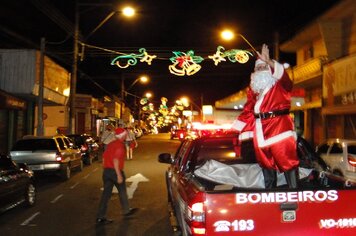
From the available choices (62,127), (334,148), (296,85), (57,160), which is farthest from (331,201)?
(62,127)

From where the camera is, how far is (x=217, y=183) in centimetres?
534

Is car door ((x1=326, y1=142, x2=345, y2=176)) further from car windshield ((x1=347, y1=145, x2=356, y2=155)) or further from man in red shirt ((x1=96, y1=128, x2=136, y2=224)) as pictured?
man in red shirt ((x1=96, y1=128, x2=136, y2=224))

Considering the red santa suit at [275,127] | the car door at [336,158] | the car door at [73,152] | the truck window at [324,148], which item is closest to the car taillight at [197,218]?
the red santa suit at [275,127]

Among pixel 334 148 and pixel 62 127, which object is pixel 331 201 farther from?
pixel 62 127

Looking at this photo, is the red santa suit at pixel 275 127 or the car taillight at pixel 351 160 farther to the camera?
the car taillight at pixel 351 160

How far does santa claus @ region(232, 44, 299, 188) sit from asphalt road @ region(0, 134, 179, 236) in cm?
383

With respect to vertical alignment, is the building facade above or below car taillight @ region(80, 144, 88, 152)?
above

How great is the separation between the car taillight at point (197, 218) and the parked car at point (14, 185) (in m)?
6.03

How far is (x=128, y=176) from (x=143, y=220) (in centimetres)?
778

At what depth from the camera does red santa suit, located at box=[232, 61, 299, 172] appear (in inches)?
202

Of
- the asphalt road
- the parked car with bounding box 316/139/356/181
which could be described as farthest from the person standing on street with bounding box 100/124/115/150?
the parked car with bounding box 316/139/356/181

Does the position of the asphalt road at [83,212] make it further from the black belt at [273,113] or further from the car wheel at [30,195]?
the black belt at [273,113]

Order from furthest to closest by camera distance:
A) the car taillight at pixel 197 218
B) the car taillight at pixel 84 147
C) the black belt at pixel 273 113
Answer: the car taillight at pixel 84 147 → the black belt at pixel 273 113 → the car taillight at pixel 197 218

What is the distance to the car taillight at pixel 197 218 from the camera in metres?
4.38
